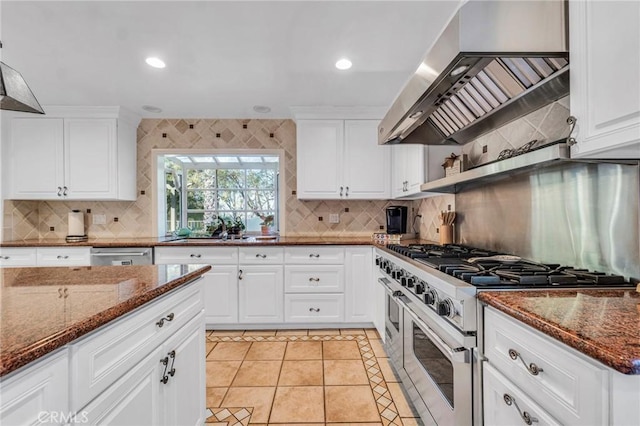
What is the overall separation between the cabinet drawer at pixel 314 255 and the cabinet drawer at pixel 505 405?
1.98m

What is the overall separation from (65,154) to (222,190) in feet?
5.55

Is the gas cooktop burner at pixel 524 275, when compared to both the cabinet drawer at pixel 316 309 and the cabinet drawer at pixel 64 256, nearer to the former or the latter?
the cabinet drawer at pixel 316 309

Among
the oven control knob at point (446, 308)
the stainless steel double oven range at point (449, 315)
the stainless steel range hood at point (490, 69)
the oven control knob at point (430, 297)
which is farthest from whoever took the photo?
the oven control knob at point (430, 297)

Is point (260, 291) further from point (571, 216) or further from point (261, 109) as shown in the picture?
point (571, 216)

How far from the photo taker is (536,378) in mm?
852

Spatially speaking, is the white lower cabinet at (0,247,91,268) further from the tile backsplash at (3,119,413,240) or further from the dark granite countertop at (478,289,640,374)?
the dark granite countertop at (478,289,640,374)

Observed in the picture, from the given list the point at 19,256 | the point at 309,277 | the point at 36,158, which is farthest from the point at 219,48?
the point at 19,256

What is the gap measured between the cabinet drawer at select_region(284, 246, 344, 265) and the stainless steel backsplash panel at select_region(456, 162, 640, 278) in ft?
4.48

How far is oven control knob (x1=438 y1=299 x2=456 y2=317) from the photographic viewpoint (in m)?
1.26

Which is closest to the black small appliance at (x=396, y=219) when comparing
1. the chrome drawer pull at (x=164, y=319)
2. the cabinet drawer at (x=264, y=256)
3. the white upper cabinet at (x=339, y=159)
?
the white upper cabinet at (x=339, y=159)

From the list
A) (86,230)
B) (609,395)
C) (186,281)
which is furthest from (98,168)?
(609,395)

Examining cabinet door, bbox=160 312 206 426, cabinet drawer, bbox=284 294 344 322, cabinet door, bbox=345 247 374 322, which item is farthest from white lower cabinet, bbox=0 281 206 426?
cabinet door, bbox=345 247 374 322

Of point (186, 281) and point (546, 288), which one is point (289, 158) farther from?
point (546, 288)

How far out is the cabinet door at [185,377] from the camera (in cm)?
118
